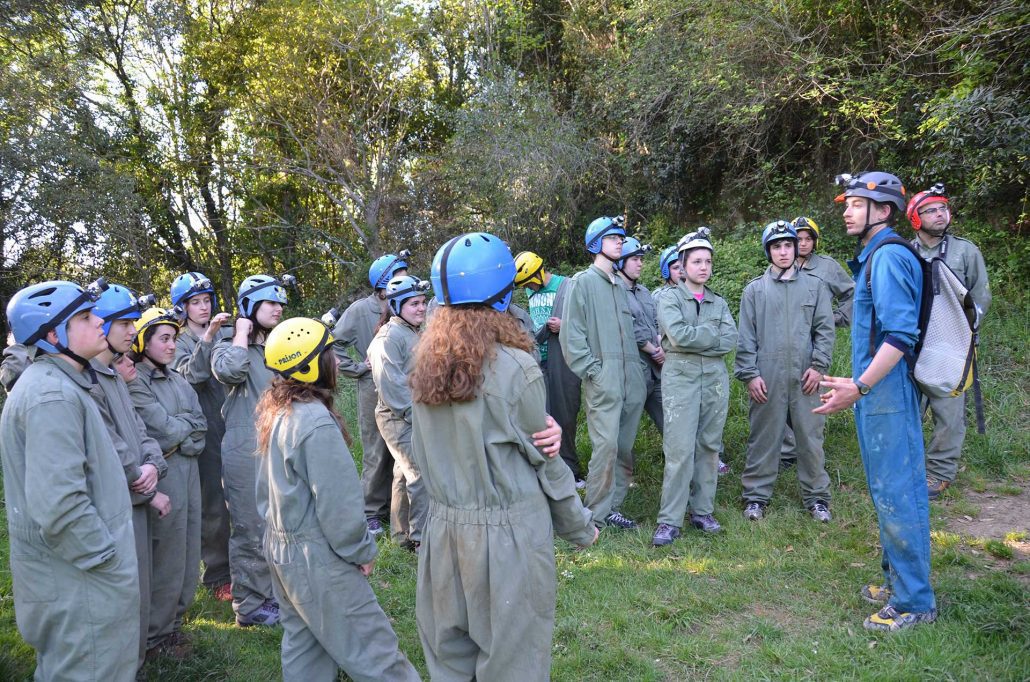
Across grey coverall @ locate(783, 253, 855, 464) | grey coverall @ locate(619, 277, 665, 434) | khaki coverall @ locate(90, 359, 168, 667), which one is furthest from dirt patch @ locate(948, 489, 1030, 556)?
khaki coverall @ locate(90, 359, 168, 667)

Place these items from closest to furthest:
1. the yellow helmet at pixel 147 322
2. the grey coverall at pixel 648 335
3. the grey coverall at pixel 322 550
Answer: the grey coverall at pixel 322 550, the yellow helmet at pixel 147 322, the grey coverall at pixel 648 335

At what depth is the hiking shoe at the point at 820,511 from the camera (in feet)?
20.1

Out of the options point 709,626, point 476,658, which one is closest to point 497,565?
point 476,658

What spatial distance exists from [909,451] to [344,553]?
10.4 feet

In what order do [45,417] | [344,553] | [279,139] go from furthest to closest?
1. [279,139]
2. [344,553]
3. [45,417]

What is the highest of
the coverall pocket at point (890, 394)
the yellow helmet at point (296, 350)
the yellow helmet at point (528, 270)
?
the yellow helmet at point (528, 270)

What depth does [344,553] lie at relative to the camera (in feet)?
11.4

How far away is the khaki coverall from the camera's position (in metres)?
3.77

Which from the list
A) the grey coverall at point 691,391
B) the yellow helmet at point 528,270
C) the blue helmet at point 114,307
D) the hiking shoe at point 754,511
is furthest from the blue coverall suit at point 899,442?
the blue helmet at point 114,307

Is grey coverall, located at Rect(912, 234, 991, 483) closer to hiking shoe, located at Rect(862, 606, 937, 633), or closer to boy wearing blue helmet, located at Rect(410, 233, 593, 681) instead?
hiking shoe, located at Rect(862, 606, 937, 633)

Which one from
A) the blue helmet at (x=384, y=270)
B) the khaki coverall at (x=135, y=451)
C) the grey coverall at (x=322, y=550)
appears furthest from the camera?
the blue helmet at (x=384, y=270)

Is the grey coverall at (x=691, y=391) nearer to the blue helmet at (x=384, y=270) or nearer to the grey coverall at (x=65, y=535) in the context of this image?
the blue helmet at (x=384, y=270)

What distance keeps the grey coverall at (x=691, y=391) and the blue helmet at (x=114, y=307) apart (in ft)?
12.5

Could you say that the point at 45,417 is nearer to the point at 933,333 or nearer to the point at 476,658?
the point at 476,658
